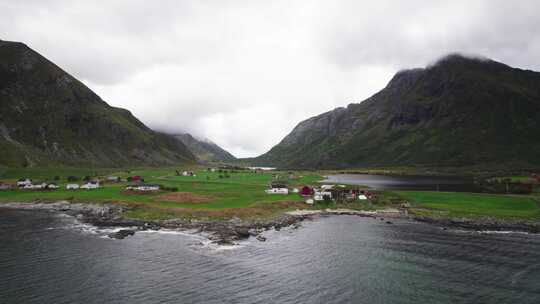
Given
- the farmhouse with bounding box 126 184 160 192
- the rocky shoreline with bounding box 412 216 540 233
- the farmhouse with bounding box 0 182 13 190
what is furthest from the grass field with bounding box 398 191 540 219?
the farmhouse with bounding box 0 182 13 190

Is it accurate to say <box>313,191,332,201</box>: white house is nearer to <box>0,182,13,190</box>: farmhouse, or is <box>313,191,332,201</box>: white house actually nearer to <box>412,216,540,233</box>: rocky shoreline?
<box>412,216,540,233</box>: rocky shoreline

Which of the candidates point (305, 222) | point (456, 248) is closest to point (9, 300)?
point (305, 222)

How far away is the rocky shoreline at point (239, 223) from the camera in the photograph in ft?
250

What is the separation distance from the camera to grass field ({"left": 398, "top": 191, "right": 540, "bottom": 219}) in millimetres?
94812

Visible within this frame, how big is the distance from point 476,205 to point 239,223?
73.7m

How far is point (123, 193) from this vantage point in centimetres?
12756

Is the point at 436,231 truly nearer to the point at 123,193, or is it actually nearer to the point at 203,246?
the point at 203,246

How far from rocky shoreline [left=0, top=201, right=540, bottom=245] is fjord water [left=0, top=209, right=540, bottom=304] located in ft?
15.7

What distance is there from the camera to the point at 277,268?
5488 centimetres

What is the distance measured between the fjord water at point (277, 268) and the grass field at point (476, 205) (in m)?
19.5

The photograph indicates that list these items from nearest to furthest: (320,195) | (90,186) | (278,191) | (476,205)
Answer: (476,205) < (320,195) < (278,191) < (90,186)

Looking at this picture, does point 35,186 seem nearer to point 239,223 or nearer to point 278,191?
point 278,191

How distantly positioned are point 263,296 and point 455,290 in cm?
2561

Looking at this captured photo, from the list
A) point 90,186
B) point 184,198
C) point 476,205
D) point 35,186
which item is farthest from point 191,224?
point 35,186
